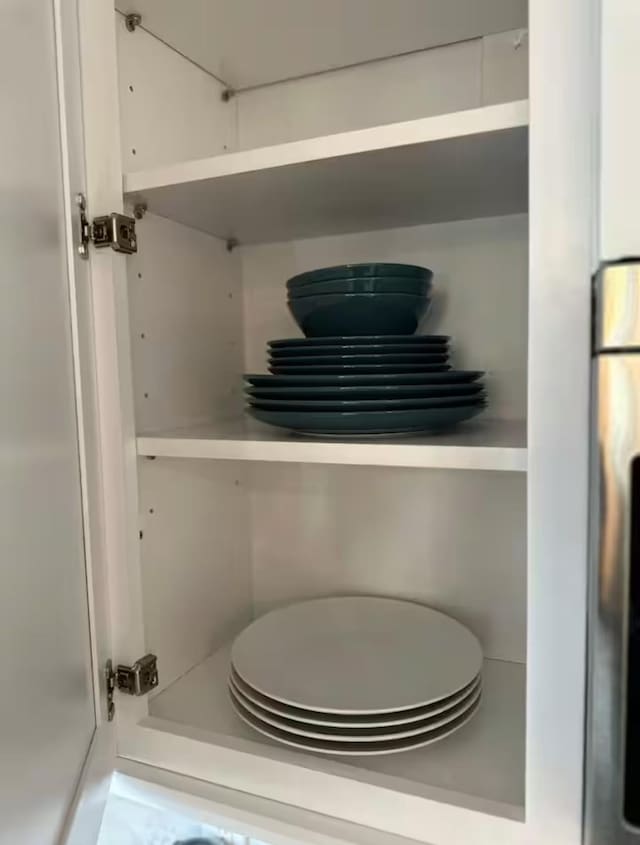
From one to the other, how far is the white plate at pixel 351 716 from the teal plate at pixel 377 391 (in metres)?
0.36

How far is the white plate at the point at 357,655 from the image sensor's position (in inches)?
32.1

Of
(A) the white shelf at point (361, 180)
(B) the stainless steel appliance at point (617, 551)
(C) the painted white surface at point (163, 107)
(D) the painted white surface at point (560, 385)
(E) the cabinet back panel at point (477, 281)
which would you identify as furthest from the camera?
(E) the cabinet back panel at point (477, 281)

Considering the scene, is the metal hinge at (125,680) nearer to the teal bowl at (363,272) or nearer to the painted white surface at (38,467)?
the painted white surface at (38,467)

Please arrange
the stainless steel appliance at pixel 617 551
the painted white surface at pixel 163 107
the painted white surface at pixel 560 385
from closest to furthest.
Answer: the stainless steel appliance at pixel 617 551 < the painted white surface at pixel 560 385 < the painted white surface at pixel 163 107

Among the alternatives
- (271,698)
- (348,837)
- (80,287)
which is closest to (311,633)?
(271,698)

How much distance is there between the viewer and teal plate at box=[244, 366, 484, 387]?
0.73 meters

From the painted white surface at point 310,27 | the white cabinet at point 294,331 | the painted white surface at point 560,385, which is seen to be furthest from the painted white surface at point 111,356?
the painted white surface at point 560,385

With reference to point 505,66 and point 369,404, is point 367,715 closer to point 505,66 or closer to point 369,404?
point 369,404

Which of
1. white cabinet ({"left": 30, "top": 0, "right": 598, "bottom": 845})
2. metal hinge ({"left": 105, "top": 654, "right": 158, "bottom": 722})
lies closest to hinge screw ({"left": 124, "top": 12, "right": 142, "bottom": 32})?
white cabinet ({"left": 30, "top": 0, "right": 598, "bottom": 845})

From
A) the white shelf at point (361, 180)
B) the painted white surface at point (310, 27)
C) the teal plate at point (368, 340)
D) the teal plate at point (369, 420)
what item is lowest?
the teal plate at point (369, 420)

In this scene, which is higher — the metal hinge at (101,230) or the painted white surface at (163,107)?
the painted white surface at (163,107)

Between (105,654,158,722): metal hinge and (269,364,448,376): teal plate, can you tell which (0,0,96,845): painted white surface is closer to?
(105,654,158,722): metal hinge

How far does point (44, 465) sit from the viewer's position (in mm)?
691

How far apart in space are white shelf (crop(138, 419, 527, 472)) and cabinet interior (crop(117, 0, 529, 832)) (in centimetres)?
3
